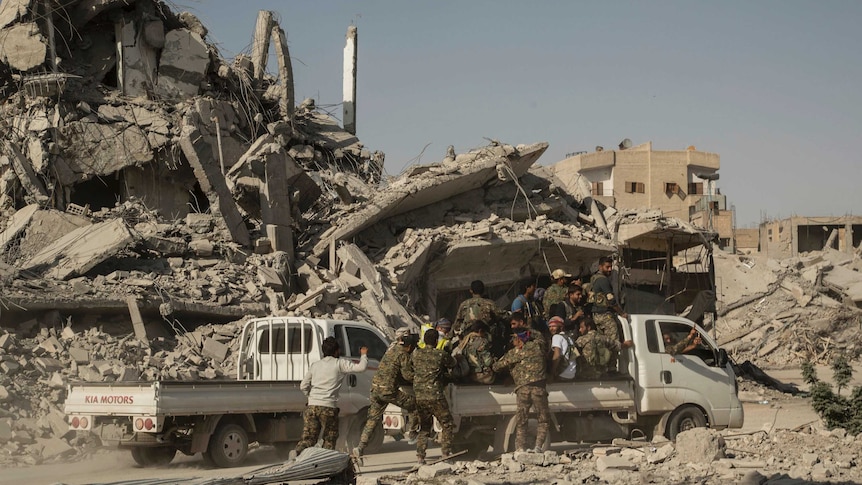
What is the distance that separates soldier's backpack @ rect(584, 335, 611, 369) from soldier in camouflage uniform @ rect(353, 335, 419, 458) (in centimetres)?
250

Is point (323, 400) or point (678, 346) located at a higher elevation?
point (678, 346)

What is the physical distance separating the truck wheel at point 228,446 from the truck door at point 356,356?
1.46 meters

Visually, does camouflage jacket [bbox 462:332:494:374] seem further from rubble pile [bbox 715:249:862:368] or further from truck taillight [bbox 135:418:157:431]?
rubble pile [bbox 715:249:862:368]

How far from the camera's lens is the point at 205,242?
64.4 feet

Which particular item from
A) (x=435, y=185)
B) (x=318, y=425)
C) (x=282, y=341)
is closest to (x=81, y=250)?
(x=282, y=341)

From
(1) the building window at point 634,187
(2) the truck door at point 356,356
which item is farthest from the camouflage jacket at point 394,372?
(1) the building window at point 634,187

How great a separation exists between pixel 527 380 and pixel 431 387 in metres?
1.23

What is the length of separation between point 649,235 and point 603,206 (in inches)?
59.4

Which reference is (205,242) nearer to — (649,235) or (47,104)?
(47,104)

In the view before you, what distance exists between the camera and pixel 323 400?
10656 millimetres

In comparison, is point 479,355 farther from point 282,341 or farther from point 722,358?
point 722,358

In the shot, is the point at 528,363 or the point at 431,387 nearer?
the point at 431,387

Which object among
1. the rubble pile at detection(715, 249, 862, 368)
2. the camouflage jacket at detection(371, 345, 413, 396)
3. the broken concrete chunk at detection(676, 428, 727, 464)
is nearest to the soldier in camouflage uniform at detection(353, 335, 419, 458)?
the camouflage jacket at detection(371, 345, 413, 396)

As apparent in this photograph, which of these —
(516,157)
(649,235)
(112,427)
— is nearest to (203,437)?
(112,427)
